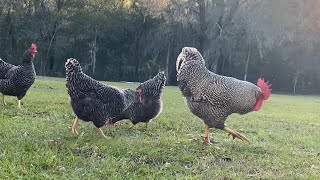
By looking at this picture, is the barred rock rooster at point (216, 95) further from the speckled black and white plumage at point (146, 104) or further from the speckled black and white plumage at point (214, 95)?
the speckled black and white plumage at point (146, 104)

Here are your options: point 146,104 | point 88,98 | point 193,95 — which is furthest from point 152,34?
point 88,98

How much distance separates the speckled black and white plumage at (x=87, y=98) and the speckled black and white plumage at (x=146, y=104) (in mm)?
913

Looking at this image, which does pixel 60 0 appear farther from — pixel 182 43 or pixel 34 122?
pixel 34 122

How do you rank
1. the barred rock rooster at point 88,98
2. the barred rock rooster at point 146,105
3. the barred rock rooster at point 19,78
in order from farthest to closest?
the barred rock rooster at point 19,78 < the barred rock rooster at point 146,105 < the barred rock rooster at point 88,98

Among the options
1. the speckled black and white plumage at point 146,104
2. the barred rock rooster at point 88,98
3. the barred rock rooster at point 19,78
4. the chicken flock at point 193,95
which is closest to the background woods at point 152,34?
the barred rock rooster at point 19,78

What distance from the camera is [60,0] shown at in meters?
34.6

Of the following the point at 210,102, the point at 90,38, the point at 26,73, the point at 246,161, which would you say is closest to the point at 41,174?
the point at 246,161

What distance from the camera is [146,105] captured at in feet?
26.4

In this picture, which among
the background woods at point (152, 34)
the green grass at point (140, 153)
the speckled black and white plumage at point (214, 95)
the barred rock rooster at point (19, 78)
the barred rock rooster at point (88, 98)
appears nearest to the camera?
the green grass at point (140, 153)

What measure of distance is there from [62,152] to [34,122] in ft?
7.87

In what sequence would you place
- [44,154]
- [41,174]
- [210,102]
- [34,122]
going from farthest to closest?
1. [34,122]
2. [210,102]
3. [44,154]
4. [41,174]

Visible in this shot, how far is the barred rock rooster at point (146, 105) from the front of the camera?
7.69 m

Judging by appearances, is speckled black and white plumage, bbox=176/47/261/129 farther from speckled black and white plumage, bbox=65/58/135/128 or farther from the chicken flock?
speckled black and white plumage, bbox=65/58/135/128

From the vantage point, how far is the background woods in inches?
1308
